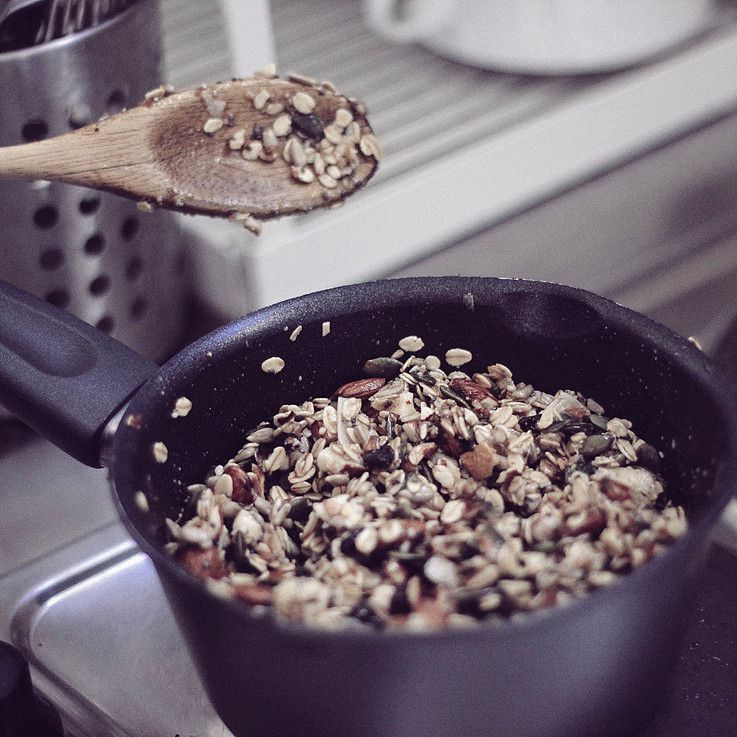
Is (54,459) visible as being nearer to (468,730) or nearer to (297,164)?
(297,164)

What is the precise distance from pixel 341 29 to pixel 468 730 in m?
0.78

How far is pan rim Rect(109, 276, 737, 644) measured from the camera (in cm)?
40

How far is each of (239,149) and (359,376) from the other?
17 cm

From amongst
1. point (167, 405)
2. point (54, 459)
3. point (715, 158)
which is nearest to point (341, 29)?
point (715, 158)

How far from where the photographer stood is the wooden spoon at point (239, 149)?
645mm

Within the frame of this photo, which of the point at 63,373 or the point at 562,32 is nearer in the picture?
the point at 63,373

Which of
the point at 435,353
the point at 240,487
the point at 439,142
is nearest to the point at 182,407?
the point at 240,487

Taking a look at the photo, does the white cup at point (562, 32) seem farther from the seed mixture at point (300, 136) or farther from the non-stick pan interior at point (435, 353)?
the non-stick pan interior at point (435, 353)

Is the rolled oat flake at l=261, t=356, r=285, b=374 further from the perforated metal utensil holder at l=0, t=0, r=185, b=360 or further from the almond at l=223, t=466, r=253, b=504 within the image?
the perforated metal utensil holder at l=0, t=0, r=185, b=360

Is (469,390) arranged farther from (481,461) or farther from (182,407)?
(182,407)

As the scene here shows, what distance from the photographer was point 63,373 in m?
0.57

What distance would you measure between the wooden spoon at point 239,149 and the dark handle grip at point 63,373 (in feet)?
0.34

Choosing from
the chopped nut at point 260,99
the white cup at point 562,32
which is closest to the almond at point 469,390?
the chopped nut at point 260,99

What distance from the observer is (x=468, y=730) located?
457 millimetres
